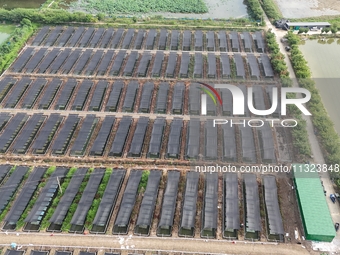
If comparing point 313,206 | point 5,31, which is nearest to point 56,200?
point 313,206

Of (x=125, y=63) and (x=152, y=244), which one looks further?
(x=125, y=63)

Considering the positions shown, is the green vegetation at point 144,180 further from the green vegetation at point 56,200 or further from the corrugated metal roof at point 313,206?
the corrugated metal roof at point 313,206

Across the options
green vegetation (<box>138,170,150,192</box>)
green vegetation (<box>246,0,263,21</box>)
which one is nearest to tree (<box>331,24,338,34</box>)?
green vegetation (<box>246,0,263,21</box>)

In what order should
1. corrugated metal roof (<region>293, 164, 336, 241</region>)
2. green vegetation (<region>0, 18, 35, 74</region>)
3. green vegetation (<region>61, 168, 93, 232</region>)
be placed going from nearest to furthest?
corrugated metal roof (<region>293, 164, 336, 241</region>), green vegetation (<region>61, 168, 93, 232</region>), green vegetation (<region>0, 18, 35, 74</region>)

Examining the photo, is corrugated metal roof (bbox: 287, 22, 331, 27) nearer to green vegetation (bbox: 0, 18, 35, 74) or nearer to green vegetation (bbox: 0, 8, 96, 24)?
green vegetation (bbox: 0, 8, 96, 24)

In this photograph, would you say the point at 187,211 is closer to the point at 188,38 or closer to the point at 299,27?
the point at 188,38

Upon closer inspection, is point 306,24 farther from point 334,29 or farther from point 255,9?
point 255,9
